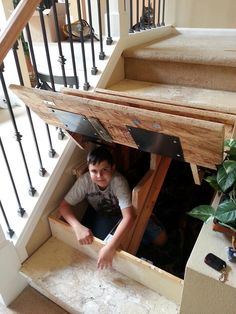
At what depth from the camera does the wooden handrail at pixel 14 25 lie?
3.15 ft

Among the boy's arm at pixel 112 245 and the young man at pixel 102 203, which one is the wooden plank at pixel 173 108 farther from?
the boy's arm at pixel 112 245

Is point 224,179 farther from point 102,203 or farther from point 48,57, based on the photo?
point 48,57

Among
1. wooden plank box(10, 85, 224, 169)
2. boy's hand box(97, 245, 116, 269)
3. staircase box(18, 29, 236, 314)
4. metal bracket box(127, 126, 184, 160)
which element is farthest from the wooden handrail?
boy's hand box(97, 245, 116, 269)

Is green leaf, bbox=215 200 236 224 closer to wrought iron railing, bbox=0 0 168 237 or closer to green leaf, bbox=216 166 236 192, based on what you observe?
green leaf, bbox=216 166 236 192

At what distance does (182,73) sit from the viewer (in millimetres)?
1493

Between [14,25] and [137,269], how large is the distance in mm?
1162

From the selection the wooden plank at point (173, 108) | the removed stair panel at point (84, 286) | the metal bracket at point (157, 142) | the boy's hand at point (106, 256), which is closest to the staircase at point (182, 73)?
the wooden plank at point (173, 108)

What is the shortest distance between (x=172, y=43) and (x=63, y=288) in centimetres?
166

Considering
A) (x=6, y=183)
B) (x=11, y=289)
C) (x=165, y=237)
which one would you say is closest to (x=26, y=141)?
(x=6, y=183)

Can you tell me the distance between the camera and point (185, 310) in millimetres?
984

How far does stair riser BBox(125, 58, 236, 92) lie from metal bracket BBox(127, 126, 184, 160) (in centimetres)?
65

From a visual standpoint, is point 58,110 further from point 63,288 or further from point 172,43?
point 172,43

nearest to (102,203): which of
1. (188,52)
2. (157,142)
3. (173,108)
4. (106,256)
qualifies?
(106,256)

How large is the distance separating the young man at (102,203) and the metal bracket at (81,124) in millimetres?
226
